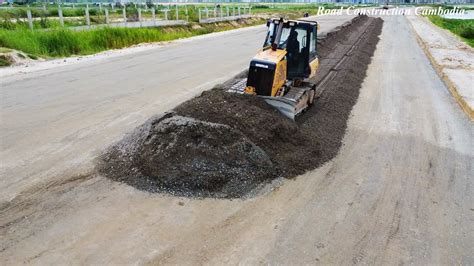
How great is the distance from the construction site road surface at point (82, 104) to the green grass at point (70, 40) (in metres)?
2.70

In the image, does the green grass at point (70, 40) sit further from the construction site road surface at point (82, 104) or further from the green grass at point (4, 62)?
the construction site road surface at point (82, 104)

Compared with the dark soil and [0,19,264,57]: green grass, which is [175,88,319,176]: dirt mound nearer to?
the dark soil

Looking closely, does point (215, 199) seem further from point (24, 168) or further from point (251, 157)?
point (24, 168)

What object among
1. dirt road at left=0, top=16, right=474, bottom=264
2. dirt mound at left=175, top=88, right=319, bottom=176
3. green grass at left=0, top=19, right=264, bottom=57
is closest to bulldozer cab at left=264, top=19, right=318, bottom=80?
dirt mound at left=175, top=88, right=319, bottom=176

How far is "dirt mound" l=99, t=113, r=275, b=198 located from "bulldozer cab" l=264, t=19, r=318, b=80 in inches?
136

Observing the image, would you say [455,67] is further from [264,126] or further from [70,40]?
[70,40]

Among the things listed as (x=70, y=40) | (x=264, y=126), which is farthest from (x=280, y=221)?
(x=70, y=40)

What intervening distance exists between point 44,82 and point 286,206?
10.4 m

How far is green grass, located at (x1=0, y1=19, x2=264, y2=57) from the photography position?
18156 millimetres

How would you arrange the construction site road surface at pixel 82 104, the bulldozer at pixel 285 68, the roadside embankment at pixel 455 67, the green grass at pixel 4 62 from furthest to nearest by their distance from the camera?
the green grass at pixel 4 62 < the roadside embankment at pixel 455 67 < the bulldozer at pixel 285 68 < the construction site road surface at pixel 82 104

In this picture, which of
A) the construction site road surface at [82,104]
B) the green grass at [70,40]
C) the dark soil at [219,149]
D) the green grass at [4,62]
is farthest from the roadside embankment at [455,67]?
the green grass at [4,62]

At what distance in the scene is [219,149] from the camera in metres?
6.99

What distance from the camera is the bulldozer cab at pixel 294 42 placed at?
9746 mm

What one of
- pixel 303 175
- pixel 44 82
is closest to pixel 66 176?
pixel 303 175
